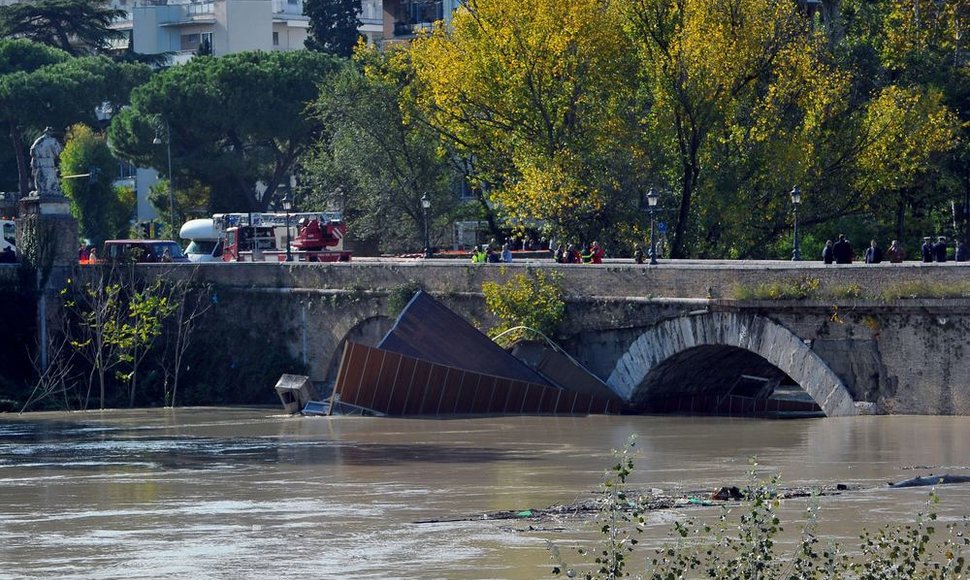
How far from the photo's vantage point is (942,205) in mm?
49719

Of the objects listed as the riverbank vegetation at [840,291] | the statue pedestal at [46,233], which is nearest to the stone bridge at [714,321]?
the riverbank vegetation at [840,291]

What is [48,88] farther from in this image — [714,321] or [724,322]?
[724,322]

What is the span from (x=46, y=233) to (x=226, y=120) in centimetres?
2651

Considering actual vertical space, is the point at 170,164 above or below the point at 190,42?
below

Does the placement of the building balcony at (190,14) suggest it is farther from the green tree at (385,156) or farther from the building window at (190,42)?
the green tree at (385,156)

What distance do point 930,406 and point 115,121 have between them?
164 ft

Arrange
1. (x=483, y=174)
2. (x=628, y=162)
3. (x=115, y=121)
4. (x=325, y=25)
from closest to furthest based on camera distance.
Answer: (x=628, y=162) → (x=483, y=174) → (x=115, y=121) → (x=325, y=25)

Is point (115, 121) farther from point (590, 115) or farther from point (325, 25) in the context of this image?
point (590, 115)

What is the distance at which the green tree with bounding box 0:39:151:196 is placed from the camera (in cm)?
7519

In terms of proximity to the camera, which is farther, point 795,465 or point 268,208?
point 268,208

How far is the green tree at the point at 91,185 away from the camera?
242 ft

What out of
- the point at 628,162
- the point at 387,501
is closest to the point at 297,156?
the point at 628,162

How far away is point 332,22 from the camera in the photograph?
90250 mm

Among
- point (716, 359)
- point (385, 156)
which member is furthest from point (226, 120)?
point (716, 359)
